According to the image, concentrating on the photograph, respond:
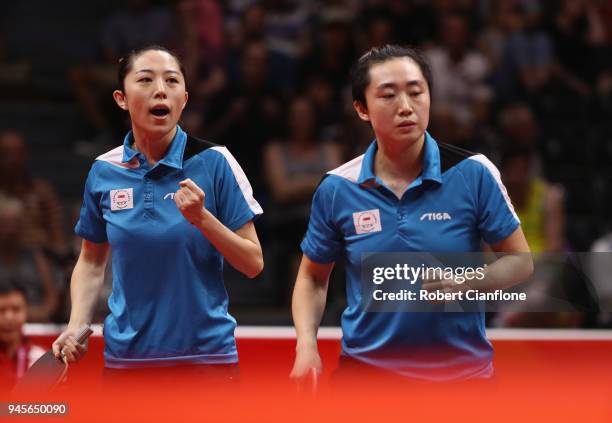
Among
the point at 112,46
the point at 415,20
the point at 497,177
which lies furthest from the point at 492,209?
the point at 112,46

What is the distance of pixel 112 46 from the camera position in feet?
25.0

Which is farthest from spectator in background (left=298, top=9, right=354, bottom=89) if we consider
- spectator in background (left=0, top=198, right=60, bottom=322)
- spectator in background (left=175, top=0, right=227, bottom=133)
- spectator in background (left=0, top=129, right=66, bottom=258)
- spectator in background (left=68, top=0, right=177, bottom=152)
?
spectator in background (left=0, top=198, right=60, bottom=322)

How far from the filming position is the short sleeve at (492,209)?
285cm

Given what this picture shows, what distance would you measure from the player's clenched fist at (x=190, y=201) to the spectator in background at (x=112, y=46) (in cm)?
477

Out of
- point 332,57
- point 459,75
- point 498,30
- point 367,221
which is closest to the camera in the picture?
point 367,221

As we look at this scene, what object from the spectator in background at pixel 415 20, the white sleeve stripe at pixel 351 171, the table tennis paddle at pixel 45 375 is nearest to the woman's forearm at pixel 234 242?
the white sleeve stripe at pixel 351 171

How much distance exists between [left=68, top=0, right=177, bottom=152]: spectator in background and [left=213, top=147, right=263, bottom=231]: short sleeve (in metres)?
4.53

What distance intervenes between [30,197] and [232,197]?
11.5ft

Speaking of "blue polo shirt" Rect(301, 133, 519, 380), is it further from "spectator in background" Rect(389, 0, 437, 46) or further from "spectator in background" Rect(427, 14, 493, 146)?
"spectator in background" Rect(389, 0, 437, 46)

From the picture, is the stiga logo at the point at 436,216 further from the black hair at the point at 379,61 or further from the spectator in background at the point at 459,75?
the spectator in background at the point at 459,75

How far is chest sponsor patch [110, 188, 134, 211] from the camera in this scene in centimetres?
299

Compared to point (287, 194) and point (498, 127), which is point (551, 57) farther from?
point (287, 194)

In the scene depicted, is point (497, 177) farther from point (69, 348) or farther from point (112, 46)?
point (112, 46)

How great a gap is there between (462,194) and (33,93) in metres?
5.69
